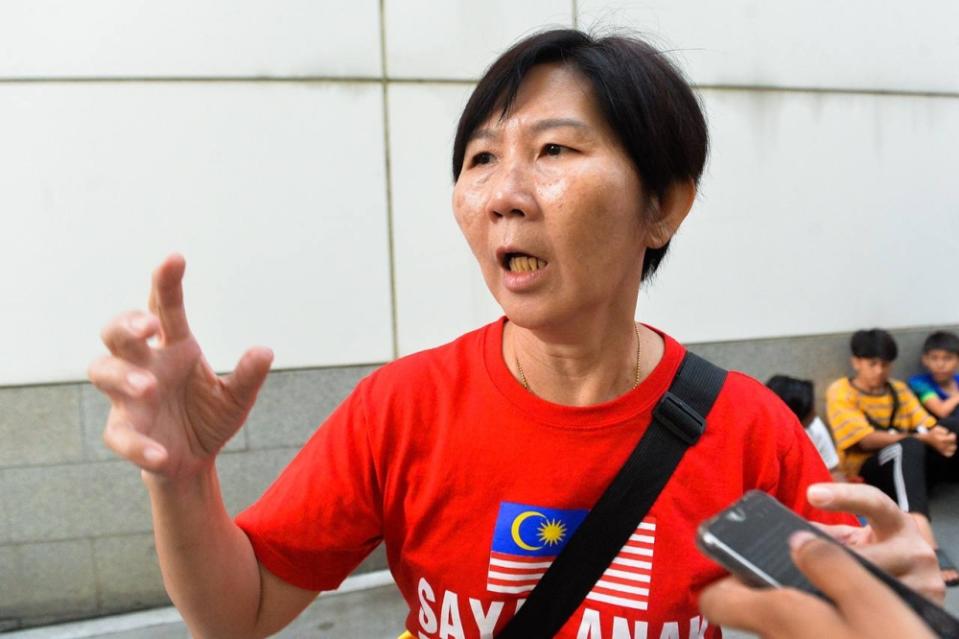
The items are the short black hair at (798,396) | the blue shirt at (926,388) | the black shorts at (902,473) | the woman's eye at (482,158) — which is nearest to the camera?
the woman's eye at (482,158)

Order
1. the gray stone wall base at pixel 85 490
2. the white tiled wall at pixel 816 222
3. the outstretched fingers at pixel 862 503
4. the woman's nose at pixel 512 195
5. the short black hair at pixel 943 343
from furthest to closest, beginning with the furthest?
1. the short black hair at pixel 943 343
2. the white tiled wall at pixel 816 222
3. the gray stone wall base at pixel 85 490
4. the woman's nose at pixel 512 195
5. the outstretched fingers at pixel 862 503

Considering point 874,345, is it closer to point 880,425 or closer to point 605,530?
point 880,425

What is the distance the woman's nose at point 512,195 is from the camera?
4.46 feet

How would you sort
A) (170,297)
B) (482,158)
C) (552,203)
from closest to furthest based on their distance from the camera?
(170,297) < (552,203) < (482,158)

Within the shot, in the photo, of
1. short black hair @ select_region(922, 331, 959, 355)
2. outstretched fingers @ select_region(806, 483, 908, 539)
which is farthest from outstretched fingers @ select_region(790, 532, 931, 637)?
short black hair @ select_region(922, 331, 959, 355)

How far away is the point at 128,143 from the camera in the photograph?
377 cm

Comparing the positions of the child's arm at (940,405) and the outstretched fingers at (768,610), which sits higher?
the outstretched fingers at (768,610)

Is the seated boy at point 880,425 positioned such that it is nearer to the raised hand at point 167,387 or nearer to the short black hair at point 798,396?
the short black hair at point 798,396

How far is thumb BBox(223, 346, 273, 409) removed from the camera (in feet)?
3.73

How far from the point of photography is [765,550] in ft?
3.01

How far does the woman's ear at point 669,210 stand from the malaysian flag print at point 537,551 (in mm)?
602

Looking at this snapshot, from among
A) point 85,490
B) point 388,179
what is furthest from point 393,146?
point 85,490

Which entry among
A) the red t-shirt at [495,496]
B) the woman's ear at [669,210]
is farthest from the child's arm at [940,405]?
the woman's ear at [669,210]

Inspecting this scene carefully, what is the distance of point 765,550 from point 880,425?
Answer: 4.61 m
